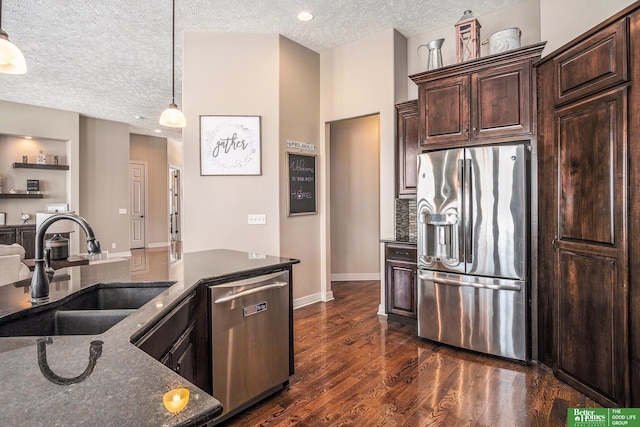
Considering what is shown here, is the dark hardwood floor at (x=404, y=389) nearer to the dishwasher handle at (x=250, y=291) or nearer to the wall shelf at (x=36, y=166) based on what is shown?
the dishwasher handle at (x=250, y=291)

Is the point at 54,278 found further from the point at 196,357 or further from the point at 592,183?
the point at 592,183

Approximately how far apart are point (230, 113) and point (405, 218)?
2.37 metres

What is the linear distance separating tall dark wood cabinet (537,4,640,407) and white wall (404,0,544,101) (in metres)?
1.00

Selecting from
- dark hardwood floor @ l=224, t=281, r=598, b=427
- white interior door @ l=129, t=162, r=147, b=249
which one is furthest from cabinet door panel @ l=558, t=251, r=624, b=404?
white interior door @ l=129, t=162, r=147, b=249

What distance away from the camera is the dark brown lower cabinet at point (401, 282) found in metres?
3.65

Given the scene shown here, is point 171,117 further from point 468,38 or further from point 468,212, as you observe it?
point 468,38

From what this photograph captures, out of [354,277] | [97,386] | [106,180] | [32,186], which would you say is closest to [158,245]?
[106,180]

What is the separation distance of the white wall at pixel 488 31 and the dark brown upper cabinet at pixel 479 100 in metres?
0.61

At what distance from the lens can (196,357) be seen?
186 centimetres

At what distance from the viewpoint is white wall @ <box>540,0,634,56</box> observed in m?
2.55

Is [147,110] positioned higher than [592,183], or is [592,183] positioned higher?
[147,110]

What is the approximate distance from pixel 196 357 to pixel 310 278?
2810 mm

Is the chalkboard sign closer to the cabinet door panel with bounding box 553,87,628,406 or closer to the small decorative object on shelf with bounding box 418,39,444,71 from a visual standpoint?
the small decorative object on shelf with bounding box 418,39,444,71

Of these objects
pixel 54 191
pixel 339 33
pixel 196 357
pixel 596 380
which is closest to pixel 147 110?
pixel 54 191
